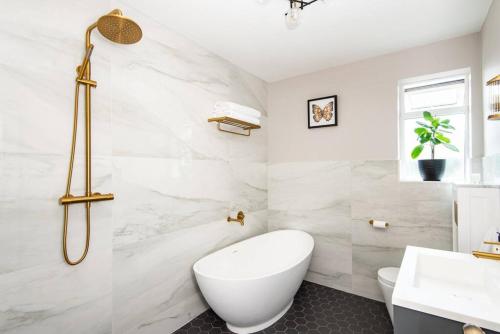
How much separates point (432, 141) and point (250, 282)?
76.1 inches

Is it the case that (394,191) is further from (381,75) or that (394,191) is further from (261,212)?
(261,212)

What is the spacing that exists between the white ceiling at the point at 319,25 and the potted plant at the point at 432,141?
27.3 inches

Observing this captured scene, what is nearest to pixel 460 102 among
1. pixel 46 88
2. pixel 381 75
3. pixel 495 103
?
pixel 381 75

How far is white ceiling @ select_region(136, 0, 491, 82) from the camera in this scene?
1.75m

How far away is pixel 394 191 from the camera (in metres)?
2.41

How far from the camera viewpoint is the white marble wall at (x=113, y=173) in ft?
4.15

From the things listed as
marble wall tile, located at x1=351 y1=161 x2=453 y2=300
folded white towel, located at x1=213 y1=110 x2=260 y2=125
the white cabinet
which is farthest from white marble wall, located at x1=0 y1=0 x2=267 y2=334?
the white cabinet

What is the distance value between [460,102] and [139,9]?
2.78m

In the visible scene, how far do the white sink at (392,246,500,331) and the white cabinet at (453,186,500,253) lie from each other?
1.01ft

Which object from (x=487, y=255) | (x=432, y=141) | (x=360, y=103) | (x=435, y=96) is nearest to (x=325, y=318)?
(x=487, y=255)

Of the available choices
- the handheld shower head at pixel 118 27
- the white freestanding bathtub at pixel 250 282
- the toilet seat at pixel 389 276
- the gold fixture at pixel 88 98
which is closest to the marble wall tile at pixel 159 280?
the white freestanding bathtub at pixel 250 282

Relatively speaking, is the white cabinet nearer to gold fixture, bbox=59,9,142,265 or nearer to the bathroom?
the bathroom

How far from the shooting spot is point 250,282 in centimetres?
174

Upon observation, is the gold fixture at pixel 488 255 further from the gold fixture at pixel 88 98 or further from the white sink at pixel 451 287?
the gold fixture at pixel 88 98
